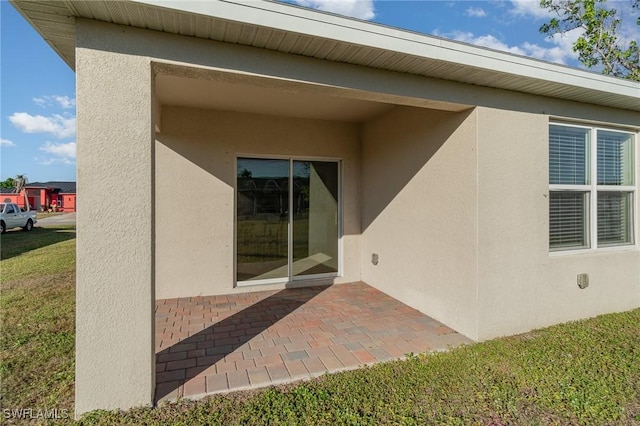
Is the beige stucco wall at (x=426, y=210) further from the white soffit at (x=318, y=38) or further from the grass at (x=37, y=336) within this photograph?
the grass at (x=37, y=336)

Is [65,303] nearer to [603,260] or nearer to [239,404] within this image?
[239,404]

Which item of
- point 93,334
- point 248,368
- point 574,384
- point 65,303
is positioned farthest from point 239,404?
point 65,303

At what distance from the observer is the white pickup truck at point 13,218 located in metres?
15.9

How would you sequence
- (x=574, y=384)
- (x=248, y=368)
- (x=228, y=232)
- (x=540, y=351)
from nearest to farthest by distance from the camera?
1. (x=574, y=384)
2. (x=248, y=368)
3. (x=540, y=351)
4. (x=228, y=232)

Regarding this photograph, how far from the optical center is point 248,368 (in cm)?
315

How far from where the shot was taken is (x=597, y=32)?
364 inches

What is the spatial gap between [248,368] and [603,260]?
16.9 feet

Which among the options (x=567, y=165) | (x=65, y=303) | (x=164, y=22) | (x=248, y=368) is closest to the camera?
(x=164, y=22)

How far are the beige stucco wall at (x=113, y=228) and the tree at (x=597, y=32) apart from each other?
12036 mm

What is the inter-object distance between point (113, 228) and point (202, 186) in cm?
309

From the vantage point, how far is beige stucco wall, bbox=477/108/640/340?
382 centimetres

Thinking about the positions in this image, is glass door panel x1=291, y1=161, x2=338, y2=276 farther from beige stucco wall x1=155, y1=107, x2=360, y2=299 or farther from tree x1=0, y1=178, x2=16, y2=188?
tree x1=0, y1=178, x2=16, y2=188

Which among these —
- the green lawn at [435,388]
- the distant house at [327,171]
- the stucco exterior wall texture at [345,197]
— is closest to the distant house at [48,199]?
the stucco exterior wall texture at [345,197]

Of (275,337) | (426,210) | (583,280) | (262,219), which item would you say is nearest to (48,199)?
(262,219)
